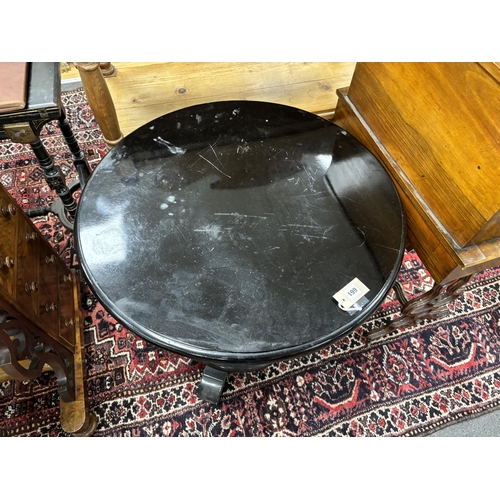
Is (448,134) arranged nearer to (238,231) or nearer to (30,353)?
(238,231)

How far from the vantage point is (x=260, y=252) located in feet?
2.78

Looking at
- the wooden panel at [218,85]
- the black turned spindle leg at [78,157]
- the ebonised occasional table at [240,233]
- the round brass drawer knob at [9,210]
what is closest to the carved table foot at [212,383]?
the ebonised occasional table at [240,233]

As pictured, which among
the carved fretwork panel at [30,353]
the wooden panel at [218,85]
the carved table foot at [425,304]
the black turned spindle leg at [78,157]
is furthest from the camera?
the wooden panel at [218,85]

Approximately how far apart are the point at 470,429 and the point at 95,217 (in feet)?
4.18

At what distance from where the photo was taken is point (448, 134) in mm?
840

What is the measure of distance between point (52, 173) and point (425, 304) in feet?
4.09

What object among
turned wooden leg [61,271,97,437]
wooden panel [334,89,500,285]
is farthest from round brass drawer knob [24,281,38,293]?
wooden panel [334,89,500,285]

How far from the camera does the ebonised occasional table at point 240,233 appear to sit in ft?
2.48

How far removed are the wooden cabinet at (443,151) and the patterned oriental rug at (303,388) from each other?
464 millimetres

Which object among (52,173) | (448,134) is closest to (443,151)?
(448,134)

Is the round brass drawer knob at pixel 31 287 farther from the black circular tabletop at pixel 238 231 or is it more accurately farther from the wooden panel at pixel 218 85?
the wooden panel at pixel 218 85

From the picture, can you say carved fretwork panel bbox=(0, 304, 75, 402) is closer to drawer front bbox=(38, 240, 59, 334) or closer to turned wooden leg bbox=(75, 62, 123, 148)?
drawer front bbox=(38, 240, 59, 334)

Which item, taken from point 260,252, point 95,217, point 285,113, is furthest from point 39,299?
point 285,113

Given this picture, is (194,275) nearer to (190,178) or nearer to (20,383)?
(190,178)
